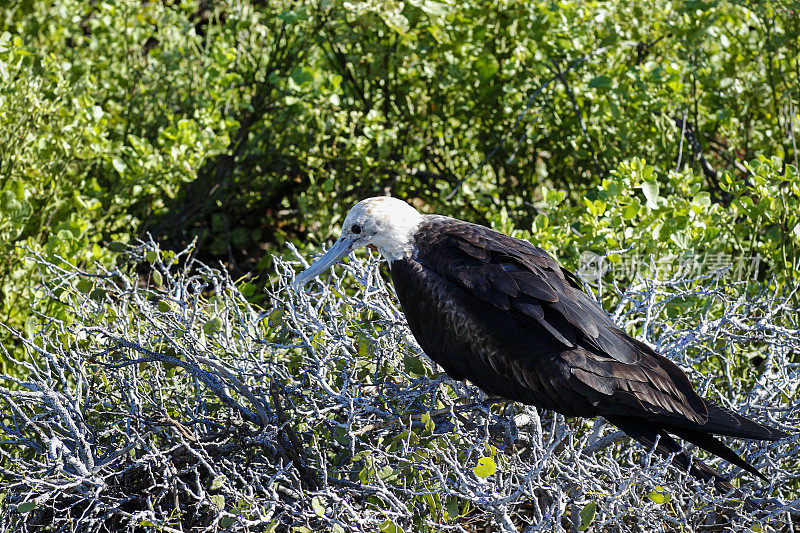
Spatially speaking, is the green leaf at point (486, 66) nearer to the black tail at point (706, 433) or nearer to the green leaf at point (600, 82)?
the green leaf at point (600, 82)

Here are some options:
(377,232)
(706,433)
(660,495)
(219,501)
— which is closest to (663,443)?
(706,433)

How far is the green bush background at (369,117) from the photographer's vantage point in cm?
332

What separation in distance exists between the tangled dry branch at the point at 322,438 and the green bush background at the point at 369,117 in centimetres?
62

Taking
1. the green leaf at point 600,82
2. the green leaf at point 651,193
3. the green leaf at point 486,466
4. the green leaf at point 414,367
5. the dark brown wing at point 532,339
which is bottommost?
the green leaf at point 414,367

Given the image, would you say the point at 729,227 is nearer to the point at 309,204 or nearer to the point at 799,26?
the point at 799,26

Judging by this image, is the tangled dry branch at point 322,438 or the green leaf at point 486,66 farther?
the green leaf at point 486,66

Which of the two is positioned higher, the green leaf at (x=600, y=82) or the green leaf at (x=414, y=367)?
the green leaf at (x=600, y=82)

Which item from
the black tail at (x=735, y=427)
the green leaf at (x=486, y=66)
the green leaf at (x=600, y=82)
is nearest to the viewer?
the black tail at (x=735, y=427)

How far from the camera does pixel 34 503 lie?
2.11 m

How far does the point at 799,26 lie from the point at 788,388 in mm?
1609

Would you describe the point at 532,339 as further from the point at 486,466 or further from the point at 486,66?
the point at 486,66

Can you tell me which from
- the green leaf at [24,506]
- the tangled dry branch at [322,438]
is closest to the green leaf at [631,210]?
the tangled dry branch at [322,438]

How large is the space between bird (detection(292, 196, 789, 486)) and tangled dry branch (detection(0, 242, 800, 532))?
0.32 feet

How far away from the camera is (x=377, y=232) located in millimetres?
2604
